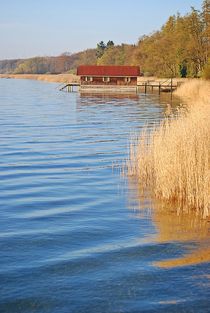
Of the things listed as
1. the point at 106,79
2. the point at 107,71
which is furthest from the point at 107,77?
the point at 107,71

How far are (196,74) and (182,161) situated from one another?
226 ft

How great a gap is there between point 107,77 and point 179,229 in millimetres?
68305

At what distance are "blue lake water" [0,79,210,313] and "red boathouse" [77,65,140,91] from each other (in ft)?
195

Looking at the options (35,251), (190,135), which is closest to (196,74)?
(190,135)

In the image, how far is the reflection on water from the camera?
333 inches

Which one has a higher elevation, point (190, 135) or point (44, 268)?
point (190, 135)

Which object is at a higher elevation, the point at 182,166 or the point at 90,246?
the point at 182,166

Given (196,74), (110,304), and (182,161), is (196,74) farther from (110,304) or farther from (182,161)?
(110,304)

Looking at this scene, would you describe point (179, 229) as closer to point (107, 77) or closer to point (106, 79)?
point (107, 77)

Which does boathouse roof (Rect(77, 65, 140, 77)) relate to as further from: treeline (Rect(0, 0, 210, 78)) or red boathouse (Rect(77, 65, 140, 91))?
treeline (Rect(0, 0, 210, 78))

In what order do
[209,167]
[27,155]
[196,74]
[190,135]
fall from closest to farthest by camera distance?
1. [209,167]
2. [190,135]
3. [27,155]
4. [196,74]

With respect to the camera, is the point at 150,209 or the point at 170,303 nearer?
the point at 170,303

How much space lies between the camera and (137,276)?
7770 mm

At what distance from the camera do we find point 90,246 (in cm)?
928
